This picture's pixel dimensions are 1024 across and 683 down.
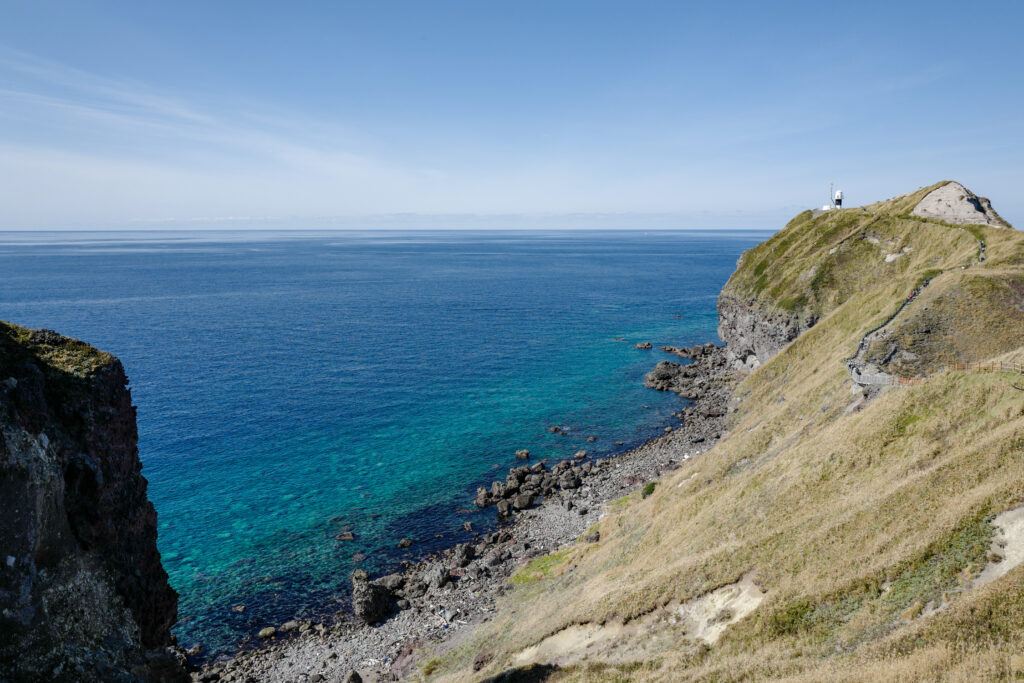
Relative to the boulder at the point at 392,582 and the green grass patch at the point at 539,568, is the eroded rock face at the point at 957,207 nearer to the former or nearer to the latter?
the green grass patch at the point at 539,568

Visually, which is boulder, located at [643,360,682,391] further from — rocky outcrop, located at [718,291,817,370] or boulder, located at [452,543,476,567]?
boulder, located at [452,543,476,567]

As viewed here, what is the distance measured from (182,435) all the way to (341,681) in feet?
166

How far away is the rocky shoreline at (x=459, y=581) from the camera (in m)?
37.4

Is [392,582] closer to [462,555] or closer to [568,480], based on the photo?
[462,555]

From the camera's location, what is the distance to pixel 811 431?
1615 inches

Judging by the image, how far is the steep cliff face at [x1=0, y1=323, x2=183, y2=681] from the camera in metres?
19.8

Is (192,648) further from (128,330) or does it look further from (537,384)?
(128,330)

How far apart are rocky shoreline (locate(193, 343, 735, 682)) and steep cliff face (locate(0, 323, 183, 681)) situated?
11925 millimetres

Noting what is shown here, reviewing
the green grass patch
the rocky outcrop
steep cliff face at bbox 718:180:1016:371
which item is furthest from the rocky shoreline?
steep cliff face at bbox 718:180:1016:371

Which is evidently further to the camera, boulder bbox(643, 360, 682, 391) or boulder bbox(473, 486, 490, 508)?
boulder bbox(643, 360, 682, 391)

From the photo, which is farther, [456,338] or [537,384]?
[456,338]

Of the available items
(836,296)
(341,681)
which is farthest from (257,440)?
(836,296)

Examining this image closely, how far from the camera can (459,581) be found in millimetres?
44969

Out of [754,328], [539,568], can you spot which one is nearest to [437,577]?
[539,568]
